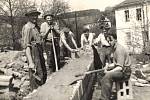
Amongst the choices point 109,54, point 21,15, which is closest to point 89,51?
point 109,54

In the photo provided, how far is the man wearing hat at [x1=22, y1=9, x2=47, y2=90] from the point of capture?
762 cm

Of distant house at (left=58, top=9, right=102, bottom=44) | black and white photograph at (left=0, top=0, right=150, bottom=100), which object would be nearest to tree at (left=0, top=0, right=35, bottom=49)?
distant house at (left=58, top=9, right=102, bottom=44)

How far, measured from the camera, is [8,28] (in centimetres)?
3894

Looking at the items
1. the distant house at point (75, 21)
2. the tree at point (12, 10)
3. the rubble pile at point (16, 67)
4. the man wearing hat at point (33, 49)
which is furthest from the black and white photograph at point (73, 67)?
the tree at point (12, 10)

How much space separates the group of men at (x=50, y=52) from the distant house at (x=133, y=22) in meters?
29.4

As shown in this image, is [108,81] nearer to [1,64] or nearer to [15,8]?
[1,64]

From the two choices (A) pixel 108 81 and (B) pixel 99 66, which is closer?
(A) pixel 108 81

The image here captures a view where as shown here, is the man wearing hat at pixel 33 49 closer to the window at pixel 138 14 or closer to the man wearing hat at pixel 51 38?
the man wearing hat at pixel 51 38

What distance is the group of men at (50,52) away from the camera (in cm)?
695

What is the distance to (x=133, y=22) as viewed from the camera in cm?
4297

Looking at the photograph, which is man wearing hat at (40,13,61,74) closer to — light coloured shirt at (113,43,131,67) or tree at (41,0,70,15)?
light coloured shirt at (113,43,131,67)

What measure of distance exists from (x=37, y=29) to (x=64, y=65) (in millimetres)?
1604

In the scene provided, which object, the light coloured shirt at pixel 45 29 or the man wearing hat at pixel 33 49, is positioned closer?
the man wearing hat at pixel 33 49

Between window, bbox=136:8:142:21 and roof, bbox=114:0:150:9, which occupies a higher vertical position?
roof, bbox=114:0:150:9
